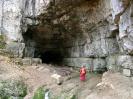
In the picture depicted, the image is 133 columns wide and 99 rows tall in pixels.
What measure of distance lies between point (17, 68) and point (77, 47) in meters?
3.83

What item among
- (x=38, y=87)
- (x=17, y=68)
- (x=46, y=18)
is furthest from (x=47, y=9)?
(x=38, y=87)

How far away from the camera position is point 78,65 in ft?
50.7

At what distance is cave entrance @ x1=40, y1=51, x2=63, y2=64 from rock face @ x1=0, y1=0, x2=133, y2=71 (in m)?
0.83

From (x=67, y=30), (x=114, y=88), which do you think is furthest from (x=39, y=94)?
(x=67, y=30)

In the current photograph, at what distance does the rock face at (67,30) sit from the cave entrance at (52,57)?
0.83m

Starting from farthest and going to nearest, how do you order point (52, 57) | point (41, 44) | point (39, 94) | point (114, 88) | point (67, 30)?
point (52, 57)
point (41, 44)
point (67, 30)
point (39, 94)
point (114, 88)

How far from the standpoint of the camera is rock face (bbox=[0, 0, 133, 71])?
12.5 metres

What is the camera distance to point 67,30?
1552 centimetres

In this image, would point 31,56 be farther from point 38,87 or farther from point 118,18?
point 118,18

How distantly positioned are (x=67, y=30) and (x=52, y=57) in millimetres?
4573

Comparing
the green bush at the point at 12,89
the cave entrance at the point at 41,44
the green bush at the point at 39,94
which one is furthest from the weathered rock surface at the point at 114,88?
the cave entrance at the point at 41,44

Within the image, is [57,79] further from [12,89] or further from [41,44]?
[41,44]

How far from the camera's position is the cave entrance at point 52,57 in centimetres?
1864

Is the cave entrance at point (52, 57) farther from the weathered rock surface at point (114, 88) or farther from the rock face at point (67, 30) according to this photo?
the weathered rock surface at point (114, 88)
